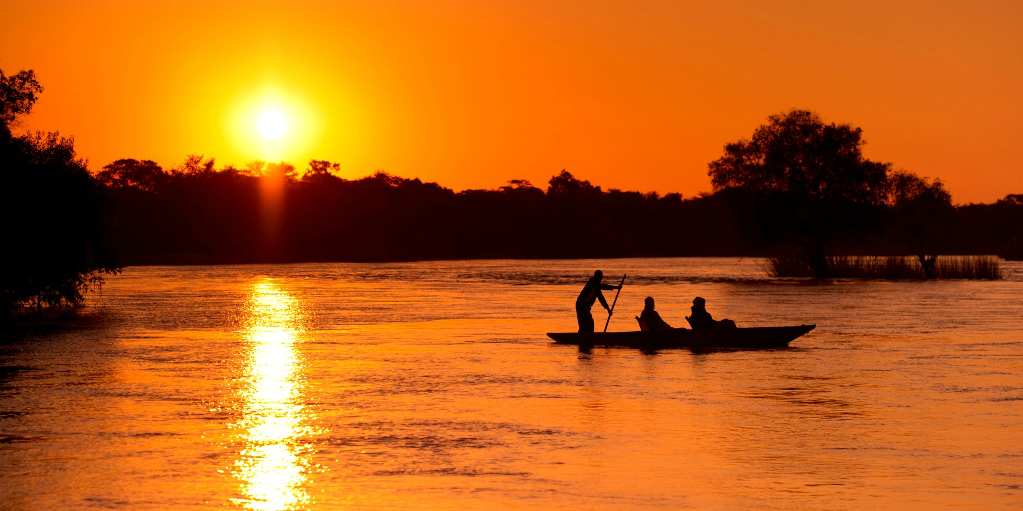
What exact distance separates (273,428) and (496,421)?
9.64 ft

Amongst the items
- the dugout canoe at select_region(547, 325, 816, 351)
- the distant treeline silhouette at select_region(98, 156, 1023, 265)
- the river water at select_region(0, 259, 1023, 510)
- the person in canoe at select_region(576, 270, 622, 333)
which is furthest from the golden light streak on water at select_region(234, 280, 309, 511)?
the distant treeline silhouette at select_region(98, 156, 1023, 265)

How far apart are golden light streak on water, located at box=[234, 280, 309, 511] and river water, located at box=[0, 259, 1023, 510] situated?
0.05 meters

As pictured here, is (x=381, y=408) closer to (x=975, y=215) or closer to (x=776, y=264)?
(x=776, y=264)

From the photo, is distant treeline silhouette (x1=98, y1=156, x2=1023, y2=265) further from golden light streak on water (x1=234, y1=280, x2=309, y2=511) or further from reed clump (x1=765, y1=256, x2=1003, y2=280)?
golden light streak on water (x1=234, y1=280, x2=309, y2=511)

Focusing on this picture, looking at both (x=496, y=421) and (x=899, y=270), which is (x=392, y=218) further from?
(x=496, y=421)

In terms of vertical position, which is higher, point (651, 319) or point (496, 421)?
point (651, 319)

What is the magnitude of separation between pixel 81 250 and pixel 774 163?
50.7m

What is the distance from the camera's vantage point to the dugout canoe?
2744 centimetres

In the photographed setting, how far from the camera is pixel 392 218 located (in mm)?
180125

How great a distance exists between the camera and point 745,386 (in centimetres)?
2053

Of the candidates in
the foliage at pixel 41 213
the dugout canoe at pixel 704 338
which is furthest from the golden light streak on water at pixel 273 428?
the foliage at pixel 41 213

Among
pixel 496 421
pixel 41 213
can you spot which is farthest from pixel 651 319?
pixel 41 213

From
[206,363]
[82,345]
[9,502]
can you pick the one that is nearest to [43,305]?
[82,345]

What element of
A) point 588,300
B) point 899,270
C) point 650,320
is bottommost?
point 650,320
